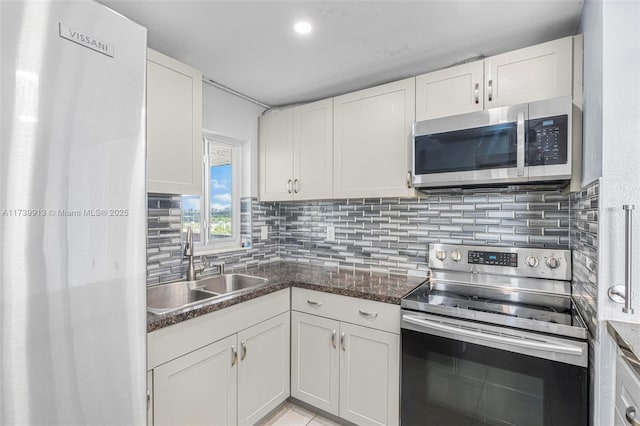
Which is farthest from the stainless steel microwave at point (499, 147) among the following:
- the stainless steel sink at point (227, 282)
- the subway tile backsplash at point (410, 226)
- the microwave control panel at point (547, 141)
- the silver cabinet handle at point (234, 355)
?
the silver cabinet handle at point (234, 355)

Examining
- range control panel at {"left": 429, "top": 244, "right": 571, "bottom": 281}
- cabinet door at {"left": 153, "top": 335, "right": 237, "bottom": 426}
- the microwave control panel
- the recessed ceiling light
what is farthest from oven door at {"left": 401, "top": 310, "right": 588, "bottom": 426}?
the recessed ceiling light

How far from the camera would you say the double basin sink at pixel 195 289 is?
73.7 inches

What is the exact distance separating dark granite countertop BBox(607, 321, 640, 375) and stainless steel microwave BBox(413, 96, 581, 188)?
0.69 m

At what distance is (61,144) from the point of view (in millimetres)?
800

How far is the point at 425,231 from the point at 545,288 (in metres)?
0.74

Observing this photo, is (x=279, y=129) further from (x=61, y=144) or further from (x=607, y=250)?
(x=607, y=250)

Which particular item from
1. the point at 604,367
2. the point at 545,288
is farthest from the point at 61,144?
the point at 545,288

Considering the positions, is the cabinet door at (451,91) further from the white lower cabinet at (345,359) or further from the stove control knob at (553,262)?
the white lower cabinet at (345,359)

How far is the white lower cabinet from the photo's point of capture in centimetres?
177

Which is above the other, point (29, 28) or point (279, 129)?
point (279, 129)

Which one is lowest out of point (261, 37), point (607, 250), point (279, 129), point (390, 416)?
point (390, 416)

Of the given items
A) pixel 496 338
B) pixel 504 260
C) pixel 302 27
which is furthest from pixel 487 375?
pixel 302 27

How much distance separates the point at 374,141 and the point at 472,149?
2.03ft

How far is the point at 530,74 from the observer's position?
1.63 meters
